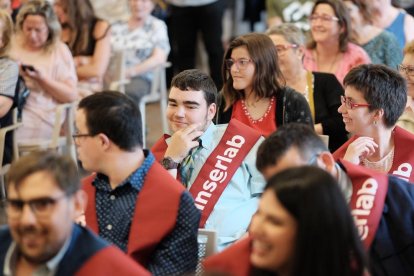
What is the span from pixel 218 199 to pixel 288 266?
1180mm

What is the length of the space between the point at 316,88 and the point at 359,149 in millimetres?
1161

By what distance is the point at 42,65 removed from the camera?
4688 millimetres

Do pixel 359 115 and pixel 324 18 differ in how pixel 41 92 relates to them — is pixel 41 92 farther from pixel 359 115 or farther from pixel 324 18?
pixel 359 115

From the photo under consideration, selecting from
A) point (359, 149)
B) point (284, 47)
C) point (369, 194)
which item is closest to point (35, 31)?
point (284, 47)

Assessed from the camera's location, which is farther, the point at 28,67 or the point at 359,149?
the point at 28,67

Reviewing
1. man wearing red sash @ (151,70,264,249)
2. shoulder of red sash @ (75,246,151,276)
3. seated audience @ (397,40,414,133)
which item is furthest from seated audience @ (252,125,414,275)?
seated audience @ (397,40,414,133)

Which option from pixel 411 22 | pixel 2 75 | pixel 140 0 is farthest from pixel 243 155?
pixel 140 0

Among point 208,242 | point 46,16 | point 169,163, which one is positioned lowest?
point 208,242

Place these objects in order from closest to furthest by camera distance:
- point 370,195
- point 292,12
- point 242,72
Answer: point 370,195 → point 242,72 → point 292,12

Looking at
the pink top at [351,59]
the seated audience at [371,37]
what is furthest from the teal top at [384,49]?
the pink top at [351,59]

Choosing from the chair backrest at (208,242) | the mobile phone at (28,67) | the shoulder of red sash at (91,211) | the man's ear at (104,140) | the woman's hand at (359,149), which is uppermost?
the man's ear at (104,140)

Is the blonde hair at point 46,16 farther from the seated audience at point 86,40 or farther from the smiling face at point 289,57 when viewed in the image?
the smiling face at point 289,57

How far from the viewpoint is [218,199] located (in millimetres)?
2982

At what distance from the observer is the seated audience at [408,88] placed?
346 centimetres
